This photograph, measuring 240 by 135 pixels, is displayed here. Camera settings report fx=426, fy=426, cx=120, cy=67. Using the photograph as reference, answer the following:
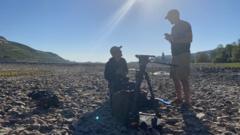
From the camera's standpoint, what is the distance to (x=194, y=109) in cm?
1213

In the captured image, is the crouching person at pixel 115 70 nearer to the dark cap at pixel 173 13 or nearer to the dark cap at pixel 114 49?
the dark cap at pixel 114 49

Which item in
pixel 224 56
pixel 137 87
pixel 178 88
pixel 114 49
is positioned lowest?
pixel 178 88

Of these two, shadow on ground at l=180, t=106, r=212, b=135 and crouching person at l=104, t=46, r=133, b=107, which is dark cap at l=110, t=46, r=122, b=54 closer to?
crouching person at l=104, t=46, r=133, b=107

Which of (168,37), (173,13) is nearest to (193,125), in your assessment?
(168,37)

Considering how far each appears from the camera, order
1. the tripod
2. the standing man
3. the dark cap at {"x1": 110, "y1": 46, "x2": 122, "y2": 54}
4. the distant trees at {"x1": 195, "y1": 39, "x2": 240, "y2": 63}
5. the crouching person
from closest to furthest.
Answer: the tripod < the standing man < the crouching person < the dark cap at {"x1": 110, "y1": 46, "x2": 122, "y2": 54} < the distant trees at {"x1": 195, "y1": 39, "x2": 240, "y2": 63}

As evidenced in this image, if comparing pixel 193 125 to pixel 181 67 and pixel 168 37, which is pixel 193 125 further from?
pixel 168 37

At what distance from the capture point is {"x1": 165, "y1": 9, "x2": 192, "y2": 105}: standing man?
487 inches

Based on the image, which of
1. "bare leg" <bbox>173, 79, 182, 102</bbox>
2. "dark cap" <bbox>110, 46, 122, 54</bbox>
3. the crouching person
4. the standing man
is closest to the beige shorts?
the standing man

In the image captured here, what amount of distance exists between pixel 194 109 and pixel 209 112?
0.52 metres

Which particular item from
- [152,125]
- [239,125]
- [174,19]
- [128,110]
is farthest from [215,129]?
[174,19]

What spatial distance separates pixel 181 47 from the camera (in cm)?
1252

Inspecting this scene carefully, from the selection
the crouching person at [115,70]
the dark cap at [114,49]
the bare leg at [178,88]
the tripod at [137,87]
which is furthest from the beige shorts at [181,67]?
the tripod at [137,87]

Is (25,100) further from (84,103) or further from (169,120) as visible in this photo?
(169,120)

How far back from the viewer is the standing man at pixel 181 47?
40.6ft
